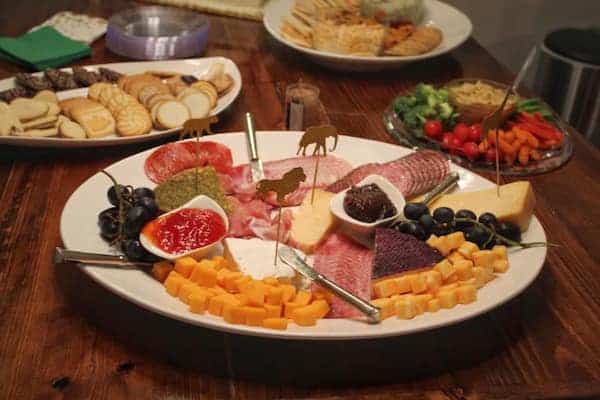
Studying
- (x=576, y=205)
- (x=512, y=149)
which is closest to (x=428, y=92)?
(x=512, y=149)

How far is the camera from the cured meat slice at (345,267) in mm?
1061

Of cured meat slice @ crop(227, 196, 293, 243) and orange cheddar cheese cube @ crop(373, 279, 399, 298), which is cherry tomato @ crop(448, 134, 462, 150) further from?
orange cheddar cheese cube @ crop(373, 279, 399, 298)

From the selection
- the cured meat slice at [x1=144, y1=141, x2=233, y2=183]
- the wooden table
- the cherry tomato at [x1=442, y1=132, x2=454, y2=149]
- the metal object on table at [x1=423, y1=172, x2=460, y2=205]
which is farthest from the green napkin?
the metal object on table at [x1=423, y1=172, x2=460, y2=205]

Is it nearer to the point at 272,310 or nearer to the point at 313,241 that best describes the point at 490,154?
the point at 313,241

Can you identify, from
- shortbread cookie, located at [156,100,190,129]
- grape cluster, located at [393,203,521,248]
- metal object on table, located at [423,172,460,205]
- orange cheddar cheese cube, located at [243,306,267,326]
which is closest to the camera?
orange cheddar cheese cube, located at [243,306,267,326]

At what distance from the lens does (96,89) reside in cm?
177

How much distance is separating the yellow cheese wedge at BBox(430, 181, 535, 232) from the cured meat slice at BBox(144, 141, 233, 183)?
→ 0.46 m

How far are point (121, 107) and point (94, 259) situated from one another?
686 mm

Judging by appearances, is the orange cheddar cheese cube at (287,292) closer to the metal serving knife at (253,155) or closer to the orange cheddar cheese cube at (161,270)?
the orange cheddar cheese cube at (161,270)

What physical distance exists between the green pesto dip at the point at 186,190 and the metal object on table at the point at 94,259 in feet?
0.51

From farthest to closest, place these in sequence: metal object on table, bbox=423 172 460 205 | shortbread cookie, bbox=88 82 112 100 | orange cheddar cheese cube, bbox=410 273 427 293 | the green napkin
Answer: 1. the green napkin
2. shortbread cookie, bbox=88 82 112 100
3. metal object on table, bbox=423 172 460 205
4. orange cheddar cheese cube, bbox=410 273 427 293

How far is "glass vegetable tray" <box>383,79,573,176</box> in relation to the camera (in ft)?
5.52

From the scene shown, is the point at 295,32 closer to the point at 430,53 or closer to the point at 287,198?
the point at 430,53

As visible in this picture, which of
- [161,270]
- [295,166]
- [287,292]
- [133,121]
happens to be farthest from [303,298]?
[133,121]
